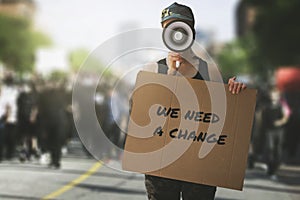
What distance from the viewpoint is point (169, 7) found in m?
4.89

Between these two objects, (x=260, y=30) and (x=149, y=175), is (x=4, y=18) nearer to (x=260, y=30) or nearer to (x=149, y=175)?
(x=260, y=30)

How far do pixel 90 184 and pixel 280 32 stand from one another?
4558cm

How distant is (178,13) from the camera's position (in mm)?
4828

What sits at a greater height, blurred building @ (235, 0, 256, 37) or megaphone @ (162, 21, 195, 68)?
blurred building @ (235, 0, 256, 37)

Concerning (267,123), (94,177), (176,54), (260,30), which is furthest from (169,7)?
(260,30)

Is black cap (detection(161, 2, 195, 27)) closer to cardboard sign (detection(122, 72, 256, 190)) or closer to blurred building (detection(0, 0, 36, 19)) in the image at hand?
cardboard sign (detection(122, 72, 256, 190))

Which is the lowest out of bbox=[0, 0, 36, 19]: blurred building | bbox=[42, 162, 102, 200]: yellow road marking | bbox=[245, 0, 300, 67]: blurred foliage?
bbox=[42, 162, 102, 200]: yellow road marking

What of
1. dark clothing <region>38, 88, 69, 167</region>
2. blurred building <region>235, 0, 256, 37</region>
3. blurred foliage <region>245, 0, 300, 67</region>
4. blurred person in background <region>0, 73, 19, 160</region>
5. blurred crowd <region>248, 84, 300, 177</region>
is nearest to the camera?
blurred crowd <region>248, 84, 300, 177</region>

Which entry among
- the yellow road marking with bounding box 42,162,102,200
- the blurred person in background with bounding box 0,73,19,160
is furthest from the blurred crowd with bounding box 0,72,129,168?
the yellow road marking with bounding box 42,162,102,200

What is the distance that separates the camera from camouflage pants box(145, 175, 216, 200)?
484cm

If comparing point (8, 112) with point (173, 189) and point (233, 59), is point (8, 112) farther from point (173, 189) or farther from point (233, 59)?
point (233, 59)

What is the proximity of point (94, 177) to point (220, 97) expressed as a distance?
8.53 metres

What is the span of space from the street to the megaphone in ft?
18.0

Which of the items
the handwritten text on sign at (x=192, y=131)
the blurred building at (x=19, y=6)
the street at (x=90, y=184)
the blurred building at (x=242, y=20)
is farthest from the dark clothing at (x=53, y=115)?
the blurred building at (x=19, y=6)
